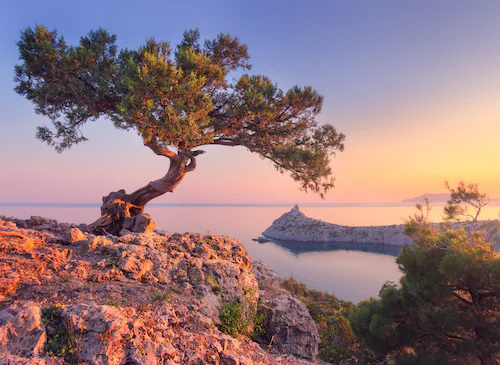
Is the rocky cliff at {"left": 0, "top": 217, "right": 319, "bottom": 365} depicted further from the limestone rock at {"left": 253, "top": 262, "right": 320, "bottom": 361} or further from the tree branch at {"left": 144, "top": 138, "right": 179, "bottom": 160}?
the tree branch at {"left": 144, "top": 138, "right": 179, "bottom": 160}

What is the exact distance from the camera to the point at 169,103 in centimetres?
845

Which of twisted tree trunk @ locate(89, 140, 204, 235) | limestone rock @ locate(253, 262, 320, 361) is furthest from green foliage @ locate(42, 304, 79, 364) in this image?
twisted tree trunk @ locate(89, 140, 204, 235)

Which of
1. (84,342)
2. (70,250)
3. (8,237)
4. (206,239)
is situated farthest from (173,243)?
(84,342)

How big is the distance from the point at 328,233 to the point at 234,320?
179 ft

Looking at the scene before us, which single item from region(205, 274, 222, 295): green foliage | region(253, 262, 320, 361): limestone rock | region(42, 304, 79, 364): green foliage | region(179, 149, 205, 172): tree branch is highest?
region(179, 149, 205, 172): tree branch

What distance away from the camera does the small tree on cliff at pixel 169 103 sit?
8117 millimetres

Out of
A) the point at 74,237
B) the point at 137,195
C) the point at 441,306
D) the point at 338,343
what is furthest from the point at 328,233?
the point at 74,237

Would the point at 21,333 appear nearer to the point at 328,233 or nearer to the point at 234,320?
the point at 234,320

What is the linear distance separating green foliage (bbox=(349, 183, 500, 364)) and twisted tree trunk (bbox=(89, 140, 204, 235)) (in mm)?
8979

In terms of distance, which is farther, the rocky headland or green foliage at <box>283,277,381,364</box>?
the rocky headland

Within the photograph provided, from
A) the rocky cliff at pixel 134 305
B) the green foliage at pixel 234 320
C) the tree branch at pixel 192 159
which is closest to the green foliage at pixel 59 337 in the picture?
the rocky cliff at pixel 134 305

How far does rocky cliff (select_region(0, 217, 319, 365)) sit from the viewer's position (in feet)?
12.4

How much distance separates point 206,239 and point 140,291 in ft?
14.3

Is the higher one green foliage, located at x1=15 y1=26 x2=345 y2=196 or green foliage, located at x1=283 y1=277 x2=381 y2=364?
green foliage, located at x1=15 y1=26 x2=345 y2=196
